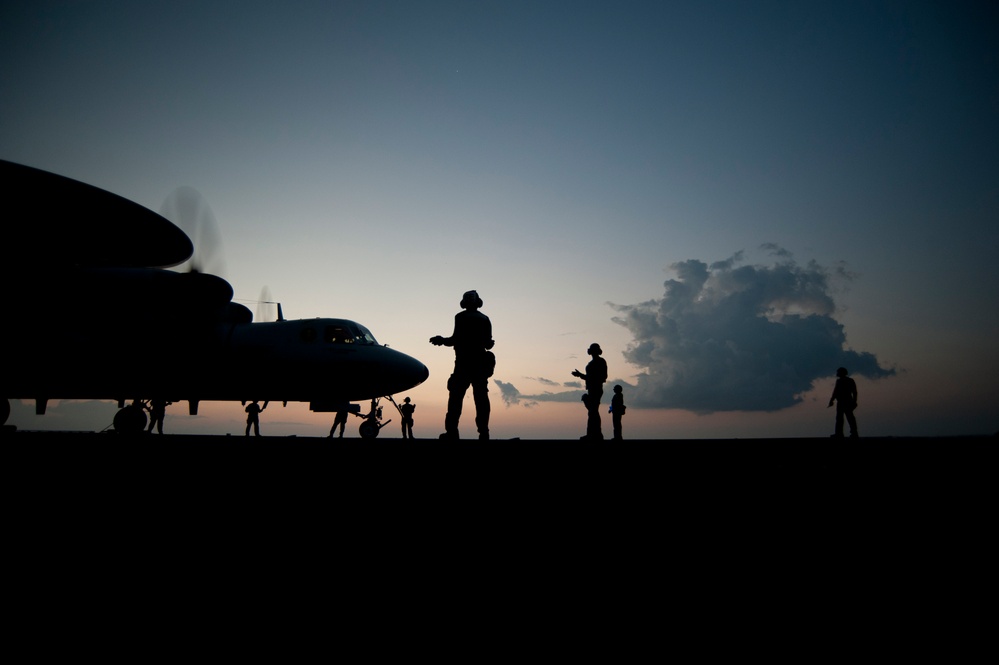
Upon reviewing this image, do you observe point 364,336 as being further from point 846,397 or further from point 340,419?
point 846,397

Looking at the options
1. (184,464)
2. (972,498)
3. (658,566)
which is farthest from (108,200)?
(972,498)

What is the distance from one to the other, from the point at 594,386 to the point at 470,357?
476 cm

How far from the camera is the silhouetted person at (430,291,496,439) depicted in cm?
812

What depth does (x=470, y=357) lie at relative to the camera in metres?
8.12

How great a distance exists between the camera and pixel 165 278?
11102 mm

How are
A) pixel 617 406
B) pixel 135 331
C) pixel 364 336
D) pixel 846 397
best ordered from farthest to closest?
pixel 617 406
pixel 364 336
pixel 846 397
pixel 135 331

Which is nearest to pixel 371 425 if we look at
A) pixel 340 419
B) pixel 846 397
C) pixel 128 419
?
pixel 340 419

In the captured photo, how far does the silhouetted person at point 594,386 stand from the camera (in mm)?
11766

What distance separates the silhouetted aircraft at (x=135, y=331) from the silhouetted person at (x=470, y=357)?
435cm

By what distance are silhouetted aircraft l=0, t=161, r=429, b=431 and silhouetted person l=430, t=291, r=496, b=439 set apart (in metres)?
4.35

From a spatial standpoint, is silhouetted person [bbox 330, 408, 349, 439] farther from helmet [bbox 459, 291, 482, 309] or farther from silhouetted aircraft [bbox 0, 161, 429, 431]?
helmet [bbox 459, 291, 482, 309]

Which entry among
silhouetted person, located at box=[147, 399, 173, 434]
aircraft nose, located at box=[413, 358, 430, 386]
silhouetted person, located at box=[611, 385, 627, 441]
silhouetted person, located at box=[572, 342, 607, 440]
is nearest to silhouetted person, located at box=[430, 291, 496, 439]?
silhouetted person, located at box=[572, 342, 607, 440]

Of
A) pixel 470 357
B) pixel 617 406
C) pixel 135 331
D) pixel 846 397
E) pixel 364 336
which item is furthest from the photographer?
pixel 617 406

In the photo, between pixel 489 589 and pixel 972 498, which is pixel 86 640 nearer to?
pixel 489 589
